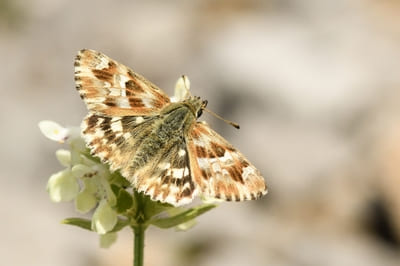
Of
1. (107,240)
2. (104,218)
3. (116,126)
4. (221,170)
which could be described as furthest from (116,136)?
(107,240)

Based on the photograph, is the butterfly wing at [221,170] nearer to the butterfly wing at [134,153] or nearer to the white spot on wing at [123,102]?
the butterfly wing at [134,153]

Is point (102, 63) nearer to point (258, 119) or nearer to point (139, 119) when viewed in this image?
point (139, 119)

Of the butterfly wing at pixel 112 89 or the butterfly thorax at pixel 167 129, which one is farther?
the butterfly wing at pixel 112 89

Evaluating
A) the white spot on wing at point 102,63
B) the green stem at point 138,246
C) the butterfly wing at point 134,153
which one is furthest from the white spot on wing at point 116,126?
the green stem at point 138,246

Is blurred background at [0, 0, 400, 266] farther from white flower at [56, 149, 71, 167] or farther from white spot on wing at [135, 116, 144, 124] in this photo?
white spot on wing at [135, 116, 144, 124]

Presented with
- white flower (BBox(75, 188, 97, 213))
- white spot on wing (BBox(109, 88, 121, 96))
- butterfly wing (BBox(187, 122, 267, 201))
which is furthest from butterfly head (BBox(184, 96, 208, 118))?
white flower (BBox(75, 188, 97, 213))

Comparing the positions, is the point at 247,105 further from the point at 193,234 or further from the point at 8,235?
the point at 8,235
